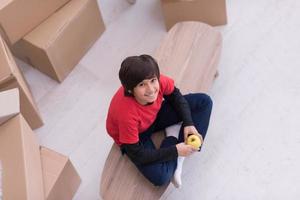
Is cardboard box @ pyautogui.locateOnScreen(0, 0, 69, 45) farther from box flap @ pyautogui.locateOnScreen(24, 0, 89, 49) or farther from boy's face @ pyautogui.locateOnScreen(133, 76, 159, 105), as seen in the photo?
boy's face @ pyautogui.locateOnScreen(133, 76, 159, 105)

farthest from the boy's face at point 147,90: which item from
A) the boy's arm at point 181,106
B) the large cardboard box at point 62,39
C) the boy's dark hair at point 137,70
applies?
the large cardboard box at point 62,39

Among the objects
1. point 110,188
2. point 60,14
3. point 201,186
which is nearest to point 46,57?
point 60,14

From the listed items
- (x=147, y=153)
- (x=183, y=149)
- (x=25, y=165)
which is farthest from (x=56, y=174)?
(x=183, y=149)

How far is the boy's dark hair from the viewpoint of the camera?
47.2 inches

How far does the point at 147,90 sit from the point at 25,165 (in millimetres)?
380

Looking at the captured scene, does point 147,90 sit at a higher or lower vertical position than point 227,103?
higher

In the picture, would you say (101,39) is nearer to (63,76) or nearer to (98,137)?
(63,76)

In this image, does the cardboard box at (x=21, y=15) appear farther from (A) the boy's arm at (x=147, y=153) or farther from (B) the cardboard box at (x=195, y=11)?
(A) the boy's arm at (x=147, y=153)

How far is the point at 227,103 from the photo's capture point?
1.66 meters

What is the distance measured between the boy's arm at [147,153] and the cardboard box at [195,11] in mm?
670

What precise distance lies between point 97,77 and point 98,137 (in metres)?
0.28

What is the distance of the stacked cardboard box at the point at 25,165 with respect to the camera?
1.20 meters

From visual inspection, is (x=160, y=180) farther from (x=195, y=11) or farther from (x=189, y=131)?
(x=195, y=11)

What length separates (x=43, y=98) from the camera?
179 cm
